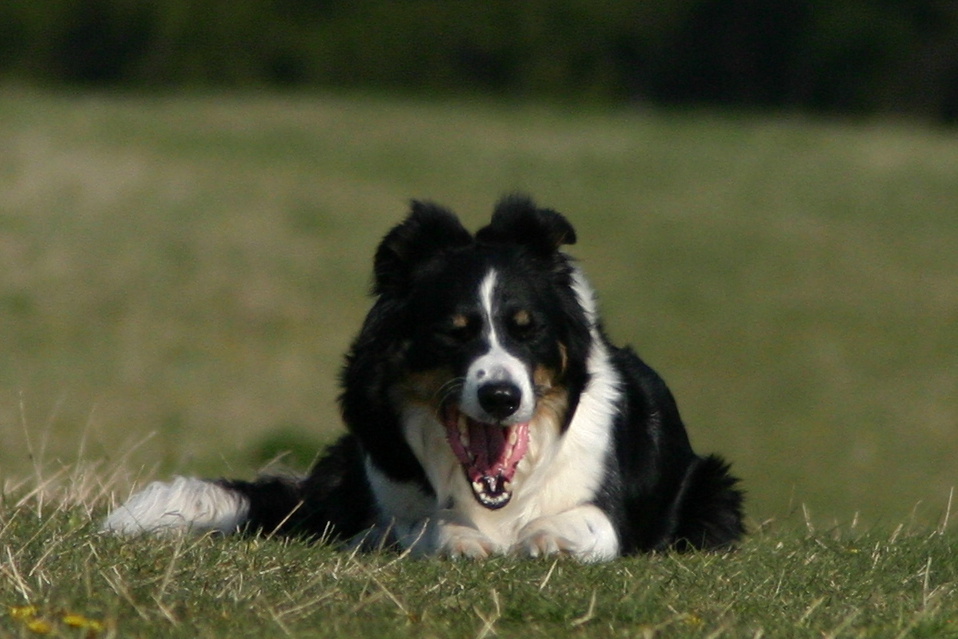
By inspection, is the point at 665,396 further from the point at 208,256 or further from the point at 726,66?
the point at 726,66

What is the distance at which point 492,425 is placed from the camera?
20.1 ft

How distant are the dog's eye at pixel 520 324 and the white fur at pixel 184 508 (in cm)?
155

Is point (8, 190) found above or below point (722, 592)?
below

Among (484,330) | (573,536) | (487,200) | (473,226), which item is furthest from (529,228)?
(487,200)

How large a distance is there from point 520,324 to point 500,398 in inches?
15.5

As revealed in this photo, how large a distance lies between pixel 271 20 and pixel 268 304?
14.5m

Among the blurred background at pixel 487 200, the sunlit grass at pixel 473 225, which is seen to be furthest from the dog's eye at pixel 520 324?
the sunlit grass at pixel 473 225

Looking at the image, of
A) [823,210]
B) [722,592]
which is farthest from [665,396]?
[823,210]

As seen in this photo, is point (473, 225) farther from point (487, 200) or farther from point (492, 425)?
point (492, 425)

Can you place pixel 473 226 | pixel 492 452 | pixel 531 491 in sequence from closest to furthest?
pixel 492 452 < pixel 531 491 < pixel 473 226

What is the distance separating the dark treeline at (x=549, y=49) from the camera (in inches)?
1490

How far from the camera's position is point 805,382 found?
2358 centimetres

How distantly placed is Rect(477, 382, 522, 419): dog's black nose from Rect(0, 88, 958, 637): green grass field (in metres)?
0.65

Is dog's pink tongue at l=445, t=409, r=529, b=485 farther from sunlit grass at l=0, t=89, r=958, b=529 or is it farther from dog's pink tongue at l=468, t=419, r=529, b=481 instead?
sunlit grass at l=0, t=89, r=958, b=529
